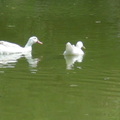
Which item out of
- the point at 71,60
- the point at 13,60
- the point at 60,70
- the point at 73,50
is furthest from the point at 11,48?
the point at 60,70

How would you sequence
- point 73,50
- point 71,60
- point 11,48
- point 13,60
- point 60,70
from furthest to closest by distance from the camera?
point 11,48, point 73,50, point 71,60, point 13,60, point 60,70

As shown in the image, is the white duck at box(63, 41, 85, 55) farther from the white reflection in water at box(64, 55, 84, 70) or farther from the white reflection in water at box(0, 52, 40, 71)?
the white reflection in water at box(0, 52, 40, 71)

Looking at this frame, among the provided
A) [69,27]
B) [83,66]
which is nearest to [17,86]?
[83,66]

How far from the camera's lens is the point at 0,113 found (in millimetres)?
8984

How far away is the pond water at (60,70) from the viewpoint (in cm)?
932

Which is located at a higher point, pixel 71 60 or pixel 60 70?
pixel 60 70

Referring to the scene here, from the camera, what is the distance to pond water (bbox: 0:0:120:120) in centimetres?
932

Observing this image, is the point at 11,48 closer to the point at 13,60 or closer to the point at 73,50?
the point at 13,60

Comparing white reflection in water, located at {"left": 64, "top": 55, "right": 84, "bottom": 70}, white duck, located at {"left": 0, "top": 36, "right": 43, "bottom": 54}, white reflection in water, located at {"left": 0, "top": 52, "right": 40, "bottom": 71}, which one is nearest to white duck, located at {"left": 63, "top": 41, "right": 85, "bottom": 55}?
white reflection in water, located at {"left": 64, "top": 55, "right": 84, "bottom": 70}

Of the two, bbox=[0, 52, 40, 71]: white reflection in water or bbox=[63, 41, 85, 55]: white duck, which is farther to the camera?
bbox=[63, 41, 85, 55]: white duck

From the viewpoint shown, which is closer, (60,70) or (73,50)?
(60,70)

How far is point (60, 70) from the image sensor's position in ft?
41.7

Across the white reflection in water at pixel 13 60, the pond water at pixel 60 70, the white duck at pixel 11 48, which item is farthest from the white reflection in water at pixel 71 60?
the white duck at pixel 11 48

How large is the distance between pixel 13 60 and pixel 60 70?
2038 millimetres
